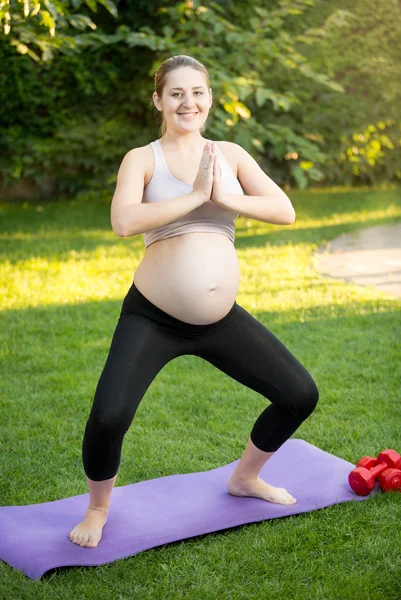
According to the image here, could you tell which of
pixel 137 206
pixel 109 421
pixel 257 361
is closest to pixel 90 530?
pixel 109 421

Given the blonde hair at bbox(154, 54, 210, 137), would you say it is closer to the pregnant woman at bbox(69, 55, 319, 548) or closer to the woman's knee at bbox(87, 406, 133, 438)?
the pregnant woman at bbox(69, 55, 319, 548)

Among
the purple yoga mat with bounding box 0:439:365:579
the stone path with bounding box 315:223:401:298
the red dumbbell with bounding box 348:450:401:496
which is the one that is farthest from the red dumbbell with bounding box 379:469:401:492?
the stone path with bounding box 315:223:401:298

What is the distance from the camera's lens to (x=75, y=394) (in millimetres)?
4523

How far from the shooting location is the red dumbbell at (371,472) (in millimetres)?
3262

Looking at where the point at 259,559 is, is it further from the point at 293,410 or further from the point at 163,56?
the point at 163,56

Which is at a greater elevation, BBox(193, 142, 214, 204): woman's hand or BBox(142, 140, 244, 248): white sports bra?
BBox(193, 142, 214, 204): woman's hand

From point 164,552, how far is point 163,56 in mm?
7639

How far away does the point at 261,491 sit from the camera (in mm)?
3248

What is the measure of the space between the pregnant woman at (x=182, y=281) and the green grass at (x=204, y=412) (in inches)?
15.1

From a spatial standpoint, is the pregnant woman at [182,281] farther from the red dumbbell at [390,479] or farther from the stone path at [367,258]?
the stone path at [367,258]

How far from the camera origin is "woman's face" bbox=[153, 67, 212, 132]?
9.43 ft

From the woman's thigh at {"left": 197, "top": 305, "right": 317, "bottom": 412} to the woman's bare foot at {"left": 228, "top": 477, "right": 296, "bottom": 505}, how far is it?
428 mm

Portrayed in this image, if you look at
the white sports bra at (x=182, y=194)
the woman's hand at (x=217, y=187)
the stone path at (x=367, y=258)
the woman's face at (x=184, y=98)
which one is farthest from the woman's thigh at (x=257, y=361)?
the stone path at (x=367, y=258)

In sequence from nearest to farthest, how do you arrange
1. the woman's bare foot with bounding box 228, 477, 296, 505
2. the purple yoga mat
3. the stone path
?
the purple yoga mat
the woman's bare foot with bounding box 228, 477, 296, 505
the stone path
